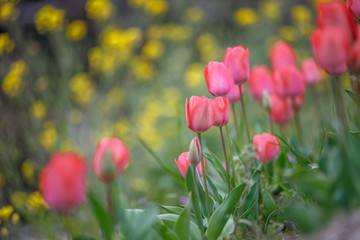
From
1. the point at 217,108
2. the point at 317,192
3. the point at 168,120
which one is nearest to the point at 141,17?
the point at 168,120

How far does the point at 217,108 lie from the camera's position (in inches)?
38.5

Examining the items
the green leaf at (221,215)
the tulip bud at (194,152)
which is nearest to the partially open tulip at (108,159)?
the tulip bud at (194,152)

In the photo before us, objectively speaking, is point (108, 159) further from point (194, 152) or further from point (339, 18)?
point (339, 18)

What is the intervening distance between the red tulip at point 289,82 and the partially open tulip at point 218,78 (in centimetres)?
31

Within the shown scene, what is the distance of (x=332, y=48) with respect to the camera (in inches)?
30.4

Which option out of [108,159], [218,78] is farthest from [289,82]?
[108,159]

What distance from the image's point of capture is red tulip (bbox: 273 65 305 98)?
50.3 inches

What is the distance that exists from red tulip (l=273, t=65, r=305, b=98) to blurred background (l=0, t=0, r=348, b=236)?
626 mm

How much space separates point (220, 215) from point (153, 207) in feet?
0.82

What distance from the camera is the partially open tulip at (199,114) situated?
911mm

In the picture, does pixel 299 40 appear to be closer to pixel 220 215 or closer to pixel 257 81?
pixel 257 81

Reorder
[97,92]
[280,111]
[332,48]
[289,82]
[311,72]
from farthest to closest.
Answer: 1. [97,92]
2. [311,72]
3. [280,111]
4. [289,82]
5. [332,48]

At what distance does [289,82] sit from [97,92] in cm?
311

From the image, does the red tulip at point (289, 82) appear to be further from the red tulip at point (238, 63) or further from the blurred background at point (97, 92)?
the blurred background at point (97, 92)
